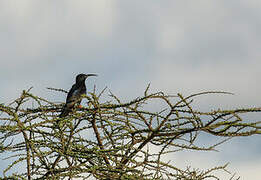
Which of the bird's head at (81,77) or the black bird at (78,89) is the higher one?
the bird's head at (81,77)

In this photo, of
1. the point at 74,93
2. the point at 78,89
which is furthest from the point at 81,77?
the point at 74,93

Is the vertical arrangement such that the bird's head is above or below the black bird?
above

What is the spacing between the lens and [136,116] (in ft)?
15.6

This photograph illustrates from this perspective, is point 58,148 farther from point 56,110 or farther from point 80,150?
point 56,110

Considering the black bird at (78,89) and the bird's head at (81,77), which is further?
the bird's head at (81,77)

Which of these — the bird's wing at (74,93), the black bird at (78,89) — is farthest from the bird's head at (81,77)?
the bird's wing at (74,93)

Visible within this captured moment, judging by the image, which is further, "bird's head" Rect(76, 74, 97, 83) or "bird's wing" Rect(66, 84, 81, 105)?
"bird's head" Rect(76, 74, 97, 83)

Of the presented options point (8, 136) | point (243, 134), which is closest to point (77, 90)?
point (8, 136)

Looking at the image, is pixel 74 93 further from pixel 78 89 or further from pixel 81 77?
pixel 81 77

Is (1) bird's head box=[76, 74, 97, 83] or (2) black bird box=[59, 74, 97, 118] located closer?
(2) black bird box=[59, 74, 97, 118]

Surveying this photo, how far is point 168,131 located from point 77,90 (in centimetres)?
463

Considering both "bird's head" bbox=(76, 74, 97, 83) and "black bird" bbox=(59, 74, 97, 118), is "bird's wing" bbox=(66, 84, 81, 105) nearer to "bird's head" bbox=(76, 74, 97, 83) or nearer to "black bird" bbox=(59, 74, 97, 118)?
"black bird" bbox=(59, 74, 97, 118)

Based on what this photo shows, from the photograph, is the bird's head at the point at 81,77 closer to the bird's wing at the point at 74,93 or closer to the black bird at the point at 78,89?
the black bird at the point at 78,89

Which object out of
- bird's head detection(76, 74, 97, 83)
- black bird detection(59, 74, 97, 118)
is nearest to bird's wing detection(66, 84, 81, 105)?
black bird detection(59, 74, 97, 118)
